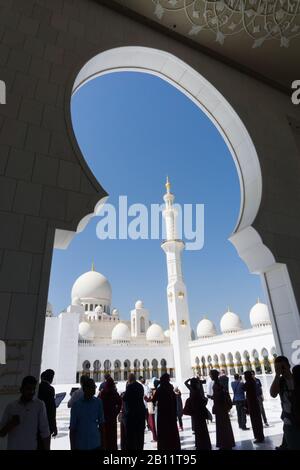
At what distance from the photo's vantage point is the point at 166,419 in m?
2.35

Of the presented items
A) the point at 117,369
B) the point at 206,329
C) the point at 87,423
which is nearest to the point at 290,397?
the point at 87,423

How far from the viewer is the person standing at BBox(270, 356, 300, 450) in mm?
1603

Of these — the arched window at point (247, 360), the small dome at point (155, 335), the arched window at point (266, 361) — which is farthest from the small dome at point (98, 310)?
the arched window at point (266, 361)

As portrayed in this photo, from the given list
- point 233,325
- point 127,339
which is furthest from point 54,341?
point 233,325

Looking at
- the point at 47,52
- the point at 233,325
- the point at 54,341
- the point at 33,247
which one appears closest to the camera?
the point at 33,247

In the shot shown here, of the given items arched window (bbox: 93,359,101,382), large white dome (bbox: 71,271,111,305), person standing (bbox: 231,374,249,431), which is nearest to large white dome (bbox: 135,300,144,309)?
large white dome (bbox: 71,271,111,305)

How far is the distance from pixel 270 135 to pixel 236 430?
357 cm

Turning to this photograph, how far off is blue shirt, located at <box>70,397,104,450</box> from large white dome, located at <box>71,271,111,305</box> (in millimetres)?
21852

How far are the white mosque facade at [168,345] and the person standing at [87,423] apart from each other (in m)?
13.5

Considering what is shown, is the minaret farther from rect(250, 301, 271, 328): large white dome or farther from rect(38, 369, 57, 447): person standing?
rect(38, 369, 57, 447): person standing

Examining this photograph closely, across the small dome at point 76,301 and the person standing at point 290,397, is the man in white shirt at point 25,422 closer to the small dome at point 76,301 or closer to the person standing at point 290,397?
the person standing at point 290,397

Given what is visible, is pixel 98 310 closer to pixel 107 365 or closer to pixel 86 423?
pixel 107 365

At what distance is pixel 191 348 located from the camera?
717 inches

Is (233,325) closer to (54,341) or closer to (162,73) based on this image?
(54,341)
